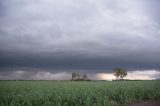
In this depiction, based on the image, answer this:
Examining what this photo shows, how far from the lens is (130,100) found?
60.2 ft

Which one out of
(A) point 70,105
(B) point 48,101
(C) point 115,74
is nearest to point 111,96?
(A) point 70,105

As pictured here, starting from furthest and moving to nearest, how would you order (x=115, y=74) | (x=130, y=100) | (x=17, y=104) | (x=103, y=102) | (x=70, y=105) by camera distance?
1. (x=115, y=74)
2. (x=130, y=100)
3. (x=103, y=102)
4. (x=70, y=105)
5. (x=17, y=104)

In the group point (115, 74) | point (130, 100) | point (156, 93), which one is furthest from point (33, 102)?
point (115, 74)

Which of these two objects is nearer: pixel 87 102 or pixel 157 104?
pixel 87 102

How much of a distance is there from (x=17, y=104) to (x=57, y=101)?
2336 mm

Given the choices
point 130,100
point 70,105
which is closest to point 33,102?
point 70,105

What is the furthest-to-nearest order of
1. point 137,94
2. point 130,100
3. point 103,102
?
point 137,94 < point 130,100 < point 103,102

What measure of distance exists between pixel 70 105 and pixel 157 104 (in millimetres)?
6916

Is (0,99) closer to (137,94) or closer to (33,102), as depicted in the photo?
(33,102)

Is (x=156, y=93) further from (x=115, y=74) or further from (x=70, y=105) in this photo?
(x=115, y=74)

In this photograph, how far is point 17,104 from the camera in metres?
13.6

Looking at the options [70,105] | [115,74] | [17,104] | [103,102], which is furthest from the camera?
[115,74]

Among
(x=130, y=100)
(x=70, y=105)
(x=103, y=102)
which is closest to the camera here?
(x=70, y=105)

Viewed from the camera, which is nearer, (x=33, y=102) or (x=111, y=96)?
(x=33, y=102)
